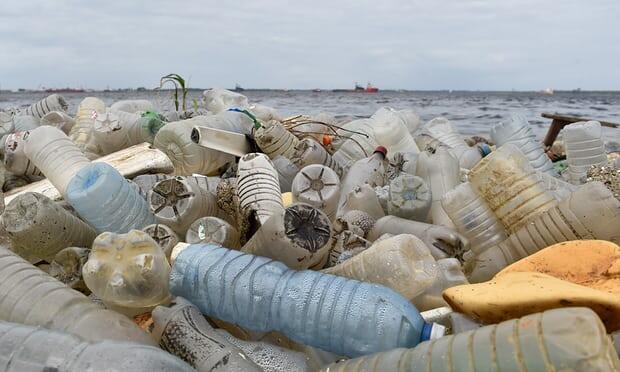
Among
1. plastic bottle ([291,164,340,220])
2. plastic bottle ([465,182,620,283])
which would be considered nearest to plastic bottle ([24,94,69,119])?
plastic bottle ([291,164,340,220])

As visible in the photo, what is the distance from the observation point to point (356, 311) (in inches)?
68.5

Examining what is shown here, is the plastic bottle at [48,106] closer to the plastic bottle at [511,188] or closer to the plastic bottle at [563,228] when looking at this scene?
the plastic bottle at [511,188]

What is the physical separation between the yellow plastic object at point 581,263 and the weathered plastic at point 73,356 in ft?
3.95

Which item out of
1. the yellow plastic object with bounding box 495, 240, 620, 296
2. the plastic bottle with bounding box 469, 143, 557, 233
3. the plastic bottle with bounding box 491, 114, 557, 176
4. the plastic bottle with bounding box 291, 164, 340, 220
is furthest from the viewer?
the plastic bottle with bounding box 491, 114, 557, 176

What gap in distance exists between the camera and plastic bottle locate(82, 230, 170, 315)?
1908mm

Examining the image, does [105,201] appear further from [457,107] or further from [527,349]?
[457,107]

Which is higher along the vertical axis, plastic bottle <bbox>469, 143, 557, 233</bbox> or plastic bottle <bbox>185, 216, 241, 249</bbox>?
plastic bottle <bbox>469, 143, 557, 233</bbox>

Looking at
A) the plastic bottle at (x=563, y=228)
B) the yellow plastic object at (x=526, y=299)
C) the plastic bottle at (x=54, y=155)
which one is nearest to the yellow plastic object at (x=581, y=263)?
the yellow plastic object at (x=526, y=299)

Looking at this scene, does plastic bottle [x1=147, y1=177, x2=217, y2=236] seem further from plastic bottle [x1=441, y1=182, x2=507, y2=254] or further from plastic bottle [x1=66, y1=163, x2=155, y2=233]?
plastic bottle [x1=441, y1=182, x2=507, y2=254]

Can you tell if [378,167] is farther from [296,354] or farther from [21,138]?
[21,138]

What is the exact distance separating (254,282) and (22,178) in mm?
2435

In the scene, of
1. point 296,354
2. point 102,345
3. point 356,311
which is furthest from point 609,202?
point 102,345

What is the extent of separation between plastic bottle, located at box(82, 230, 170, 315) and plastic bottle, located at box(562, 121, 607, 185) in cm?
272

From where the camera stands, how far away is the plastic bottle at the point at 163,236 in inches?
93.3
